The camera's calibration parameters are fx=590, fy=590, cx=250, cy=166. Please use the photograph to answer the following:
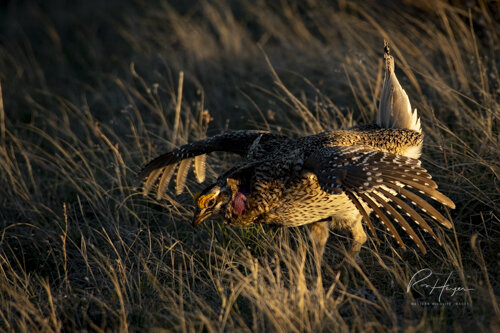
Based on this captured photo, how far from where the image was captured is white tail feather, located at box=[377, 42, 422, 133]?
459cm

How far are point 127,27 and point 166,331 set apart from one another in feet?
25.9

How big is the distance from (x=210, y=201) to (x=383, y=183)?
1.21 metres

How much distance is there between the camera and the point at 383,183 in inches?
135

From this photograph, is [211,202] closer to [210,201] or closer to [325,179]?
[210,201]

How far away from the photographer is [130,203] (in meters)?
5.22

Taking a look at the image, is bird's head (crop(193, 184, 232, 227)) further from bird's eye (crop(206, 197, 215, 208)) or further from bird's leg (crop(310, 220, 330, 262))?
bird's leg (crop(310, 220, 330, 262))

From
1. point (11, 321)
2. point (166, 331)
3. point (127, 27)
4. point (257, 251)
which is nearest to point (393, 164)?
point (257, 251)

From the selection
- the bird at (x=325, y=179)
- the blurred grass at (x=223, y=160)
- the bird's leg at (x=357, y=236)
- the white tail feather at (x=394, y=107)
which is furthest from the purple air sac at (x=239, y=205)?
the white tail feather at (x=394, y=107)

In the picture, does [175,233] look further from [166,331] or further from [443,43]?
[443,43]

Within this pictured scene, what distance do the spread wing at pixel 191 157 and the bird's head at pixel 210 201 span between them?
57cm

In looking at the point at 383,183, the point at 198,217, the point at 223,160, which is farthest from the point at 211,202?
the point at 223,160

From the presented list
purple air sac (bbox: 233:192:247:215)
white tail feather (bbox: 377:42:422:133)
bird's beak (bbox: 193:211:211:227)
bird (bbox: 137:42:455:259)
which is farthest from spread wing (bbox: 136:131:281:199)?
white tail feather (bbox: 377:42:422:133)

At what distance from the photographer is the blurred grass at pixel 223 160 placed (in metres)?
3.52

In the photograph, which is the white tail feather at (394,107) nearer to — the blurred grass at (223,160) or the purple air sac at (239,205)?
the blurred grass at (223,160)
